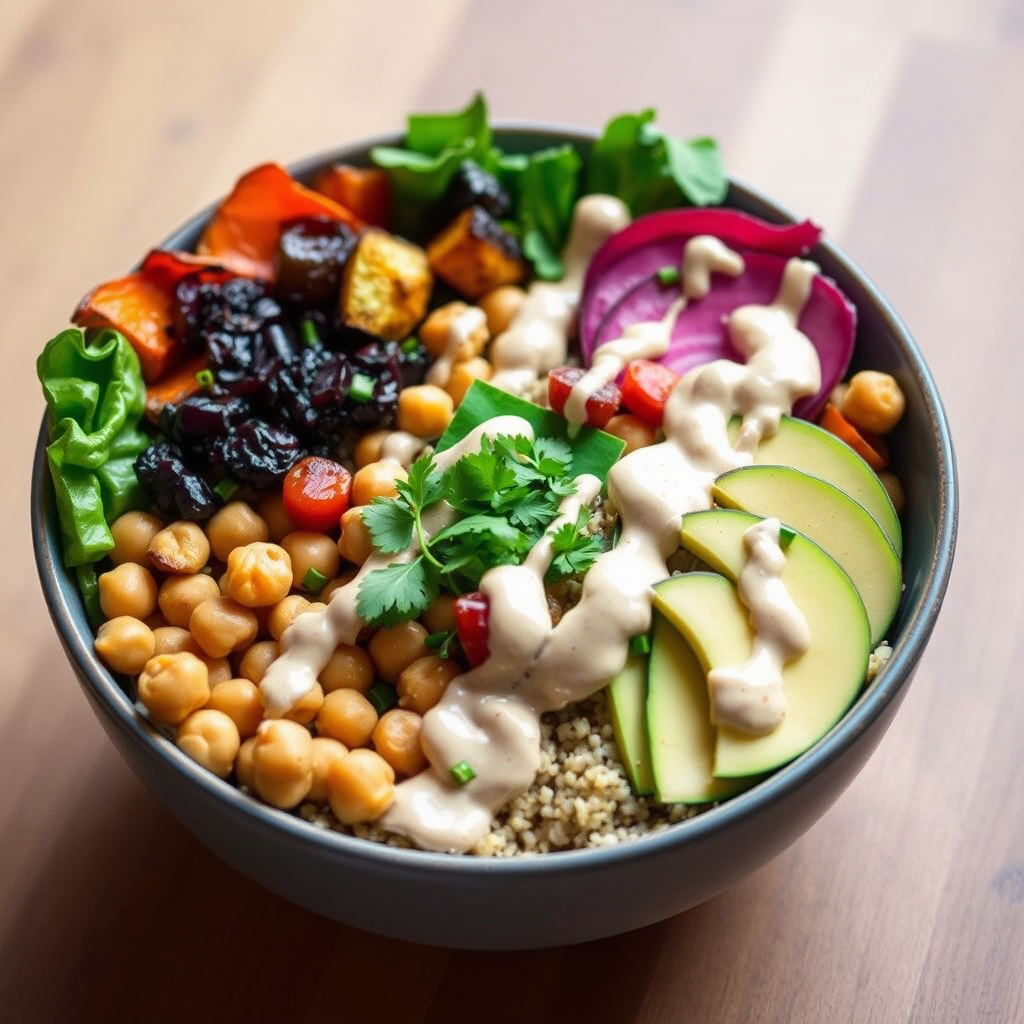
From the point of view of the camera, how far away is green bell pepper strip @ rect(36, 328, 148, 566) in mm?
1962

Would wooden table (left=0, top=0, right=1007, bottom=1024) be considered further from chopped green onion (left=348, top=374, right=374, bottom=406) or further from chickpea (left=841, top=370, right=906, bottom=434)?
chopped green onion (left=348, top=374, right=374, bottom=406)

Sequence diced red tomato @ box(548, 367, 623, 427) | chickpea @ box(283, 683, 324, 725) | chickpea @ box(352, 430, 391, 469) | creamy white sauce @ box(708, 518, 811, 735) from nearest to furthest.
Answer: creamy white sauce @ box(708, 518, 811, 735) < chickpea @ box(283, 683, 324, 725) < diced red tomato @ box(548, 367, 623, 427) < chickpea @ box(352, 430, 391, 469)

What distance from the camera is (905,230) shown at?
2824 mm

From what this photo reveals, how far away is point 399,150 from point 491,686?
3.66ft

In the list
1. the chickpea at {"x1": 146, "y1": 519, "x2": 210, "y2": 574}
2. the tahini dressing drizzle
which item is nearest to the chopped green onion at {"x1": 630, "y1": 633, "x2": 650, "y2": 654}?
the tahini dressing drizzle

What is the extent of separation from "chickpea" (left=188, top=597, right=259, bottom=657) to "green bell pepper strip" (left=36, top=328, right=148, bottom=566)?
0.65ft

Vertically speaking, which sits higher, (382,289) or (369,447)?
(382,289)

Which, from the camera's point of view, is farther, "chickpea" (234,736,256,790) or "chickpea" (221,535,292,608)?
"chickpea" (221,535,292,608)

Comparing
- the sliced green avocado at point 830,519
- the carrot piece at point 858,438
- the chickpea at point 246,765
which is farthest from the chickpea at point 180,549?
the carrot piece at point 858,438

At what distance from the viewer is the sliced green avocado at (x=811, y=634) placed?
5.68 ft

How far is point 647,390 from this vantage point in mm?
2078

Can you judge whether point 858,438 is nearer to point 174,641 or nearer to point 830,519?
point 830,519

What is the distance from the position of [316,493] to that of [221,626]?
10.2 inches

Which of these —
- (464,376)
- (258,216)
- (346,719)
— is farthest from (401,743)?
(258,216)
